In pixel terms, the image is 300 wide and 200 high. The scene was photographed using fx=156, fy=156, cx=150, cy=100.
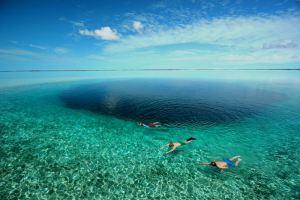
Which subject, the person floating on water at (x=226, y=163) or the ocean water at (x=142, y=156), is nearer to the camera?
the ocean water at (x=142, y=156)

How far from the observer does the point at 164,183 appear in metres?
14.2

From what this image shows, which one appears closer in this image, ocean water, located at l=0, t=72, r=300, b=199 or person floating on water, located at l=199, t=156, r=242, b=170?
ocean water, located at l=0, t=72, r=300, b=199

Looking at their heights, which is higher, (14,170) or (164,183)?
(14,170)

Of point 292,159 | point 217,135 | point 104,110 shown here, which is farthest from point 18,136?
point 292,159

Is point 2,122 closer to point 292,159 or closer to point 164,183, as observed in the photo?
point 164,183

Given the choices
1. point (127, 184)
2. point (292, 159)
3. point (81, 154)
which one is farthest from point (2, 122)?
point (292, 159)

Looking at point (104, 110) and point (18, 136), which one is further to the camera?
point (104, 110)

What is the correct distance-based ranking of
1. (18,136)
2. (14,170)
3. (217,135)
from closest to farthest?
1. (14,170)
2. (18,136)
3. (217,135)

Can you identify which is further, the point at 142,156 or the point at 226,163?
the point at 142,156

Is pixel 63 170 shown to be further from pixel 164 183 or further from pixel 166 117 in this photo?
pixel 166 117

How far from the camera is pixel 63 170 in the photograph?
15.4 m

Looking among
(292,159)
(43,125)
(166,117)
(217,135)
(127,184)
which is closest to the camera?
(127,184)

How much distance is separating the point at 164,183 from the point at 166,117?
699 inches

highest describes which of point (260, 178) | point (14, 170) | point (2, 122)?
point (2, 122)
